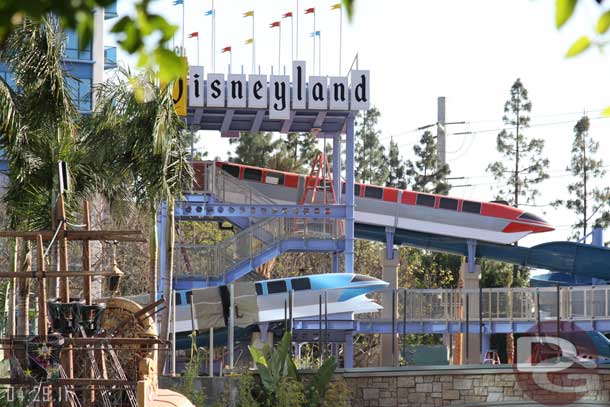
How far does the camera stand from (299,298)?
1510 inches

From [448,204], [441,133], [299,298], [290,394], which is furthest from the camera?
[441,133]

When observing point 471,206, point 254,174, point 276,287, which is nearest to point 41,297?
point 276,287

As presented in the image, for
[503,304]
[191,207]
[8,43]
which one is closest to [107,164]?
[8,43]

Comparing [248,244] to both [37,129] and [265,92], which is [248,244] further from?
[37,129]

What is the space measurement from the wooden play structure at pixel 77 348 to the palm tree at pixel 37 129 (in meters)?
2.33

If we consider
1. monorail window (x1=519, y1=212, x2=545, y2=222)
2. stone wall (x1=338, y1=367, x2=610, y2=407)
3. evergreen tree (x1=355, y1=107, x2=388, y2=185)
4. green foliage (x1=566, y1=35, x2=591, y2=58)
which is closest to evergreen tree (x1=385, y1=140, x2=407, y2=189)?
evergreen tree (x1=355, y1=107, x2=388, y2=185)

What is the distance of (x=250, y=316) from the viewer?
1484 inches

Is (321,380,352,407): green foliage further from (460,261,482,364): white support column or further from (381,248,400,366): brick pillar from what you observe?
(381,248,400,366): brick pillar

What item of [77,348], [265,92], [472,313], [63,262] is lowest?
[472,313]

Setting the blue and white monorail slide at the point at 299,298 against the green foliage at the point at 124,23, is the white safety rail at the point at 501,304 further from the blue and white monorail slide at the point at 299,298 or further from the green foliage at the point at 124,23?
the green foliage at the point at 124,23

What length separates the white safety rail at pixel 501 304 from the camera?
35.9 metres

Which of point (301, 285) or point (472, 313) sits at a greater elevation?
point (301, 285)

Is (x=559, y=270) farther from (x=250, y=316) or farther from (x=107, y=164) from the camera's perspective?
(x=107, y=164)

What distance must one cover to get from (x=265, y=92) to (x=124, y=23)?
33.9m
